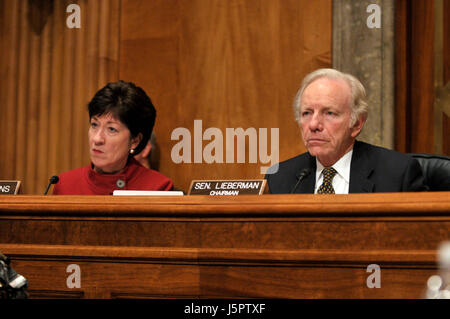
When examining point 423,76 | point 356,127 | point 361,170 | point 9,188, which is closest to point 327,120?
point 356,127

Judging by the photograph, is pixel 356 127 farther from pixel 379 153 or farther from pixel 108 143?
pixel 108 143

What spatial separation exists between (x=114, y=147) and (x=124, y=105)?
0.59 feet

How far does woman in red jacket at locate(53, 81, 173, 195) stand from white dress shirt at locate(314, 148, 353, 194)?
0.66 meters

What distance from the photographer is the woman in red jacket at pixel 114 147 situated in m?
2.50

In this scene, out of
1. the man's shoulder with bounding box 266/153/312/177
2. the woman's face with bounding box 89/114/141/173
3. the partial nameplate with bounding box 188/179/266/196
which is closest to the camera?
the partial nameplate with bounding box 188/179/266/196

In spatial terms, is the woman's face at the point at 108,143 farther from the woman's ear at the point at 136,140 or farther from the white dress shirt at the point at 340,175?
the white dress shirt at the point at 340,175

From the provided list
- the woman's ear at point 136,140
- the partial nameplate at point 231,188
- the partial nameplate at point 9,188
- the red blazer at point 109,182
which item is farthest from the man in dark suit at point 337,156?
the partial nameplate at point 9,188

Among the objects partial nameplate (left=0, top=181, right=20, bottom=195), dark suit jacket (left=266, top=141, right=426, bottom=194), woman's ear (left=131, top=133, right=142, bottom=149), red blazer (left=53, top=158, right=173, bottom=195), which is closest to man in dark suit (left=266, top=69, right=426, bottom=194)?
dark suit jacket (left=266, top=141, right=426, bottom=194)

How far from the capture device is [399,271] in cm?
148

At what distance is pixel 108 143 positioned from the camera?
250 centimetres

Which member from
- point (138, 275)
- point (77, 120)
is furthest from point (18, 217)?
point (77, 120)

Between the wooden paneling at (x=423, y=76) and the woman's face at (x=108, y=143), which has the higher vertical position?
the wooden paneling at (x=423, y=76)

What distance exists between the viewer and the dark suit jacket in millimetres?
2193

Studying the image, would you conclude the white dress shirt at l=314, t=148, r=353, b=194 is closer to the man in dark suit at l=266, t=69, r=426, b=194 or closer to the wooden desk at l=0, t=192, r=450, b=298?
the man in dark suit at l=266, t=69, r=426, b=194
